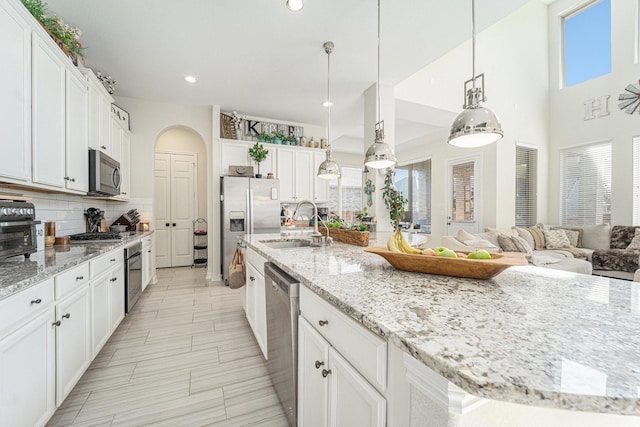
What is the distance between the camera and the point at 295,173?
501 centimetres

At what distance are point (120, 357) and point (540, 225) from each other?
6770mm

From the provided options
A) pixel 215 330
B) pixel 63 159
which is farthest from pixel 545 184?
pixel 63 159

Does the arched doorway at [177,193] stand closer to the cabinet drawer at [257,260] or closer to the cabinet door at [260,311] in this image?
the cabinet drawer at [257,260]

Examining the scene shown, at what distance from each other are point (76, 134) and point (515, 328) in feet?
10.7

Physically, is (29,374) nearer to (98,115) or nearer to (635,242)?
(98,115)

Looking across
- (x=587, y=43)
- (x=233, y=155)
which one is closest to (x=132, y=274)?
(x=233, y=155)

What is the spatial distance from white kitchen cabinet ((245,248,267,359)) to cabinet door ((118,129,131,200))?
254 cm

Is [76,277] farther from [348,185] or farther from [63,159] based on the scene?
[348,185]

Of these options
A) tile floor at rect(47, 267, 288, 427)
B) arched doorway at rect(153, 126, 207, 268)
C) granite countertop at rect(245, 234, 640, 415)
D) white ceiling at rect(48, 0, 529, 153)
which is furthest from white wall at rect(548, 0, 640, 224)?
arched doorway at rect(153, 126, 207, 268)

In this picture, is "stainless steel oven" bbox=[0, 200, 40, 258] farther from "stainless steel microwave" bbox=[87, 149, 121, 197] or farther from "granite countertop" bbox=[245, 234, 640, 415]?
"granite countertop" bbox=[245, 234, 640, 415]

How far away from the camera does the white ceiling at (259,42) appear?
2256mm

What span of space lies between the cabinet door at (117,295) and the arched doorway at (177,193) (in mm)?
3034

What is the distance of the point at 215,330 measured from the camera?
2639 millimetres

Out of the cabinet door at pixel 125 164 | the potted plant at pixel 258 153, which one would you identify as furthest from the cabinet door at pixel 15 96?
the potted plant at pixel 258 153
